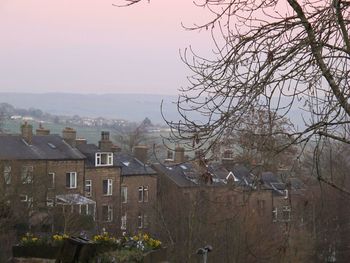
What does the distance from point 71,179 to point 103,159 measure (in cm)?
313

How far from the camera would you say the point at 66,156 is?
159ft

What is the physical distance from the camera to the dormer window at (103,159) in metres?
50.8

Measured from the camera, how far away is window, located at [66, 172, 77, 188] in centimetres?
4841

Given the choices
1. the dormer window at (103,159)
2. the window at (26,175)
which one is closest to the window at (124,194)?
the dormer window at (103,159)

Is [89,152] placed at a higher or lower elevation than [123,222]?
higher

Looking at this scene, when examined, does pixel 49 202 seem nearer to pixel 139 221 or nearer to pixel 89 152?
pixel 139 221

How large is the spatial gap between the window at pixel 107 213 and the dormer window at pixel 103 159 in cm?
361

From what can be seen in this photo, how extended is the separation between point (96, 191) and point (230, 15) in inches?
1712

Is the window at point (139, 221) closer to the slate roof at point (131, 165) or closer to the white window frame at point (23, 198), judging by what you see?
the slate roof at point (131, 165)

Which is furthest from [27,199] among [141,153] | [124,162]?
[141,153]

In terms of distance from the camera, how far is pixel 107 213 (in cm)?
4506

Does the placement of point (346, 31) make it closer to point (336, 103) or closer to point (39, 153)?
point (336, 103)

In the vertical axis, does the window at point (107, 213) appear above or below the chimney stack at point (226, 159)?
below

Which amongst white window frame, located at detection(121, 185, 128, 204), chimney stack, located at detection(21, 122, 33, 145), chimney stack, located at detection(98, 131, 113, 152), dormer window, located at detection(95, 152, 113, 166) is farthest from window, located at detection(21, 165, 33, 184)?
chimney stack, located at detection(98, 131, 113, 152)
